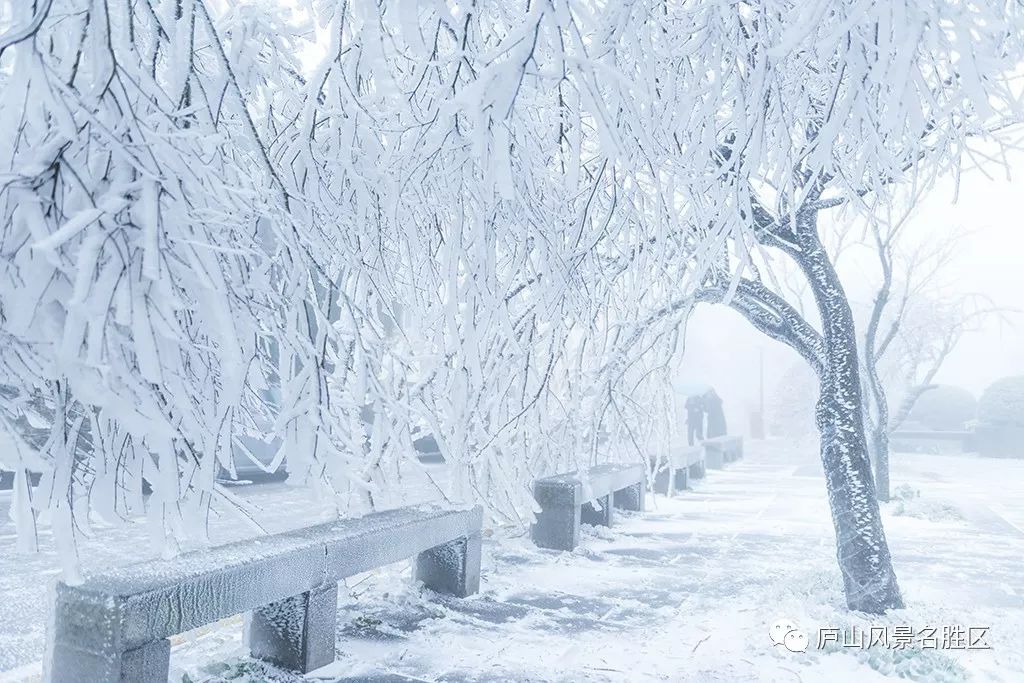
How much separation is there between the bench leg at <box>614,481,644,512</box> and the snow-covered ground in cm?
65

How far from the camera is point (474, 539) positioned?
6.28 meters

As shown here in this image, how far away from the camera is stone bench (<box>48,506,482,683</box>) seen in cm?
327

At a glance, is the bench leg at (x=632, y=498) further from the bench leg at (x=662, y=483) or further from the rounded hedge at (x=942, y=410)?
the rounded hedge at (x=942, y=410)

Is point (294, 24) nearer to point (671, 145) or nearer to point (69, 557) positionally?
point (671, 145)

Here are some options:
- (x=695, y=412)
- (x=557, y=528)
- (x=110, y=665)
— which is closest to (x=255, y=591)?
(x=110, y=665)

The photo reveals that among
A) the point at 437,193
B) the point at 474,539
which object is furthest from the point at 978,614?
the point at 437,193

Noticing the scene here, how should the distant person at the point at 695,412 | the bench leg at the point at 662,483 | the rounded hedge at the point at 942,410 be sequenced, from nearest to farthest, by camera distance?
the bench leg at the point at 662,483 → the distant person at the point at 695,412 → the rounded hedge at the point at 942,410

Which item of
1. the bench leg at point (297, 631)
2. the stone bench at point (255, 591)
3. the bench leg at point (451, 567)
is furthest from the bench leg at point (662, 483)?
the bench leg at point (297, 631)

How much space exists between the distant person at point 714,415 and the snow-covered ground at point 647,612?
76.7ft

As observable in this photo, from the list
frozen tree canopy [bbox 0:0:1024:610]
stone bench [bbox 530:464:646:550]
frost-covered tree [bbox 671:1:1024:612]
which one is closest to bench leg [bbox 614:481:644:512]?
stone bench [bbox 530:464:646:550]

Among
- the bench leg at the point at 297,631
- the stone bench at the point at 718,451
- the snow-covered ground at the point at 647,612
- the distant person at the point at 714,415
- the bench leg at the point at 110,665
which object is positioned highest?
the distant person at the point at 714,415

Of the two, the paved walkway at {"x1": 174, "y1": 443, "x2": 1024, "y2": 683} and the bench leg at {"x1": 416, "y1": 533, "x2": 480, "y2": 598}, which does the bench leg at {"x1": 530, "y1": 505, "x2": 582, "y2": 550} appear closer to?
the paved walkway at {"x1": 174, "y1": 443, "x2": 1024, "y2": 683}

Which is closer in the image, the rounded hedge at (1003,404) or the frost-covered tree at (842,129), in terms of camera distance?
the frost-covered tree at (842,129)

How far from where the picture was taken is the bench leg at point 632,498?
36.3 ft
